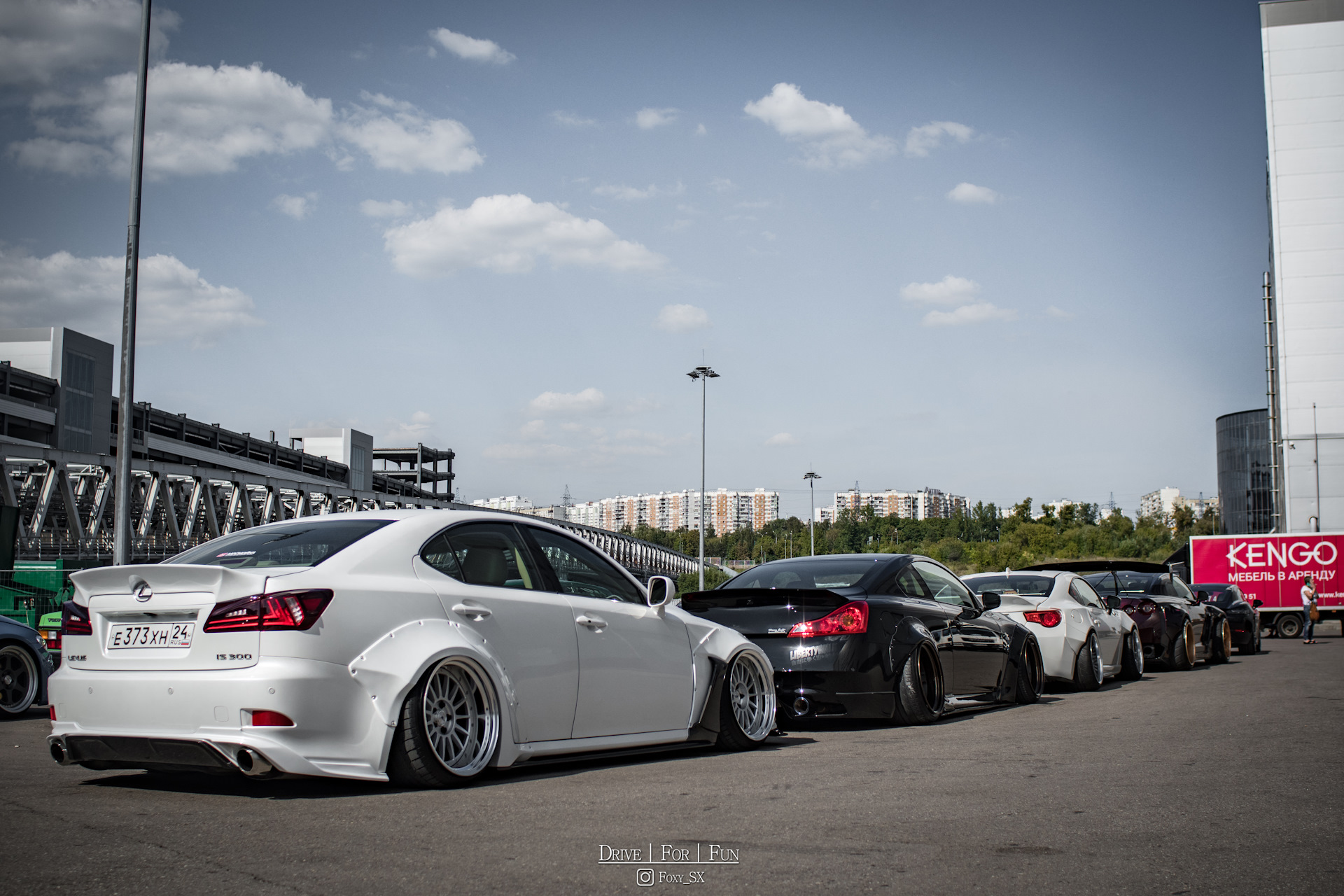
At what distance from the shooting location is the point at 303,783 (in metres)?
5.34

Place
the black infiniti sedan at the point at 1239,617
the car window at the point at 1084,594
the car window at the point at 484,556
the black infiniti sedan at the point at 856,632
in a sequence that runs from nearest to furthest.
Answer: the car window at the point at 484,556
the black infiniti sedan at the point at 856,632
the car window at the point at 1084,594
the black infiniti sedan at the point at 1239,617

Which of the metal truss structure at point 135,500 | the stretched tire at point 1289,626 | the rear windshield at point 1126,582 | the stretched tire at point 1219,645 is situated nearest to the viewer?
the rear windshield at point 1126,582

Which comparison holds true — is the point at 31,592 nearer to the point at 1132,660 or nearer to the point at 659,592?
the point at 659,592

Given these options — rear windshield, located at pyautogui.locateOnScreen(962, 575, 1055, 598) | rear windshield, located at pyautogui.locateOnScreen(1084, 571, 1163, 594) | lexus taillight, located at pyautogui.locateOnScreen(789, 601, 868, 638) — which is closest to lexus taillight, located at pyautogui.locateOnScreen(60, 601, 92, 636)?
lexus taillight, located at pyautogui.locateOnScreen(789, 601, 868, 638)

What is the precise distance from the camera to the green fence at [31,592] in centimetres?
1414

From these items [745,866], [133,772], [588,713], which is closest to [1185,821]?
[745,866]

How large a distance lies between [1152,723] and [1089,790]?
3699 mm

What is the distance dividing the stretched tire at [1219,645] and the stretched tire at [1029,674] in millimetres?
8089

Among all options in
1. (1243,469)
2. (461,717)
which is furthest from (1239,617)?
(1243,469)

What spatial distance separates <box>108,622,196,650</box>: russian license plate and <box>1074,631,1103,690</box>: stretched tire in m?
9.82

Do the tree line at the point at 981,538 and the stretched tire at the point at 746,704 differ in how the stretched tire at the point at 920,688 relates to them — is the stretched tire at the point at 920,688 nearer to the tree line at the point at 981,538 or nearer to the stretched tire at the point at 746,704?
the stretched tire at the point at 746,704

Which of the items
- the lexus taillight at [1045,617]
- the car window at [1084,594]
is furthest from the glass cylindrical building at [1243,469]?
the lexus taillight at [1045,617]

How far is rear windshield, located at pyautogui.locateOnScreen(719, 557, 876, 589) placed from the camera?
8703 millimetres

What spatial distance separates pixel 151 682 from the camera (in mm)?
4801
